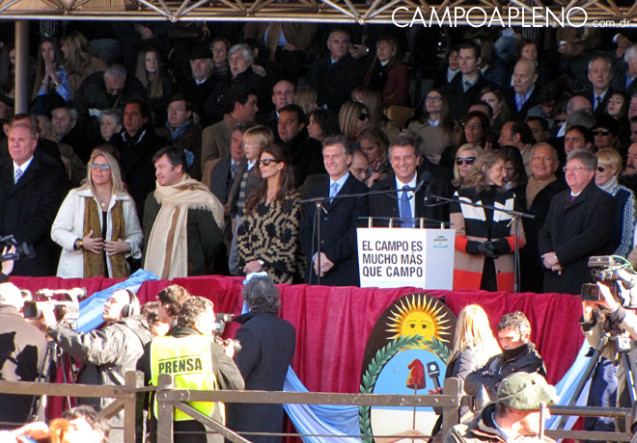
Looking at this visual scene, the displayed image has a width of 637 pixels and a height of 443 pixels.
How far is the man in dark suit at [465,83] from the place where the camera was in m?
12.3

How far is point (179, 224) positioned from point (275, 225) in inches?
37.3

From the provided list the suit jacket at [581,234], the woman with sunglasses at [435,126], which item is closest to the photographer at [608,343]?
the suit jacket at [581,234]

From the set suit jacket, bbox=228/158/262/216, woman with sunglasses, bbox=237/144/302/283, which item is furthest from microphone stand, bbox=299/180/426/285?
suit jacket, bbox=228/158/262/216

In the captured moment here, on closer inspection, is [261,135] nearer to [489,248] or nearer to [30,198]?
[30,198]

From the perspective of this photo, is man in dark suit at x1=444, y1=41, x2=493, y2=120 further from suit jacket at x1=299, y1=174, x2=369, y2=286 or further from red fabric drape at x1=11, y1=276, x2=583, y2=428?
red fabric drape at x1=11, y1=276, x2=583, y2=428

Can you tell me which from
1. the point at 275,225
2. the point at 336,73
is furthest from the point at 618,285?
the point at 336,73

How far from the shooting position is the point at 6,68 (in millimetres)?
14469

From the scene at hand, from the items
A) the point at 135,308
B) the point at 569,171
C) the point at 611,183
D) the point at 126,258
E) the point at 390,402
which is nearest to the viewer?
the point at 390,402

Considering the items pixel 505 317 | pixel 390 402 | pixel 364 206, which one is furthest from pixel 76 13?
pixel 390 402

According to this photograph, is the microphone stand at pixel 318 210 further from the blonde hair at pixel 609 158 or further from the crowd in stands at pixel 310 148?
the blonde hair at pixel 609 158

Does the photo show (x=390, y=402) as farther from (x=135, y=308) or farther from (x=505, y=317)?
(x=135, y=308)

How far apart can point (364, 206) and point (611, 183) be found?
1930mm

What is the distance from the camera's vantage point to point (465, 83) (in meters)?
12.5

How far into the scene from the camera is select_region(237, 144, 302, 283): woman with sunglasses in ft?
30.1
